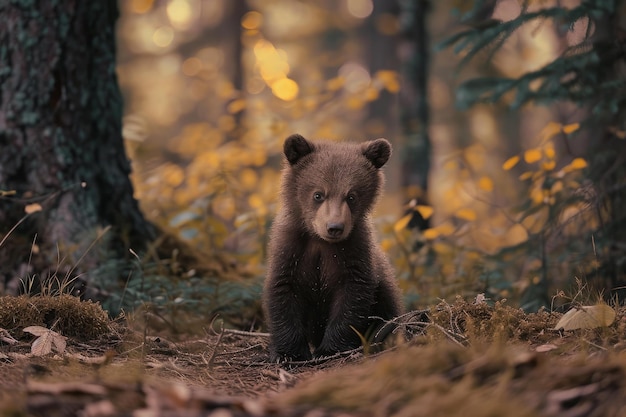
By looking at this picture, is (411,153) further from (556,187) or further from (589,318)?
(589,318)

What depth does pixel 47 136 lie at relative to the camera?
6160mm

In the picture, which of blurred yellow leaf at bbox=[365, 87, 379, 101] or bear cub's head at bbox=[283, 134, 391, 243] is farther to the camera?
blurred yellow leaf at bbox=[365, 87, 379, 101]

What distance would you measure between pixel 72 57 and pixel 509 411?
206 inches

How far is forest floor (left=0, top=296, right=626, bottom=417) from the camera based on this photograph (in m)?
2.36

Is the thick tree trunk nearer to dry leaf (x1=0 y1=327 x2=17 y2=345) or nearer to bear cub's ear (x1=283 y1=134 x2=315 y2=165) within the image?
dry leaf (x1=0 y1=327 x2=17 y2=345)

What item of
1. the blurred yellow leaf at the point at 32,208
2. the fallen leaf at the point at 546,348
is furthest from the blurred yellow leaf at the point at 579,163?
the blurred yellow leaf at the point at 32,208

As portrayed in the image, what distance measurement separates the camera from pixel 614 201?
632cm

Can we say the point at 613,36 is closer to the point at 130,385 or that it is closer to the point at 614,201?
the point at 614,201

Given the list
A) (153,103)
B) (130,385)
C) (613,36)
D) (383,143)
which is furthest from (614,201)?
(153,103)

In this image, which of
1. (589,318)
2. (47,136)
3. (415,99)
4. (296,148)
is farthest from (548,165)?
(47,136)

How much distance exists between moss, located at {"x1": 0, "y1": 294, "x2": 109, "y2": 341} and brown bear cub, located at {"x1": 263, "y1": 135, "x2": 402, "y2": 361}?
1.20 metres

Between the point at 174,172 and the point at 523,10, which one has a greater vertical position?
the point at 523,10

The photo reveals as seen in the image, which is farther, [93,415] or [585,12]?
[585,12]

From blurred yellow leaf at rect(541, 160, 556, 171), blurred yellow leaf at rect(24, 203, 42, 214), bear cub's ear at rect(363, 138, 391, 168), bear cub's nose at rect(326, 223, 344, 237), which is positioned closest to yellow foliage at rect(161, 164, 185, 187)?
blurred yellow leaf at rect(24, 203, 42, 214)
